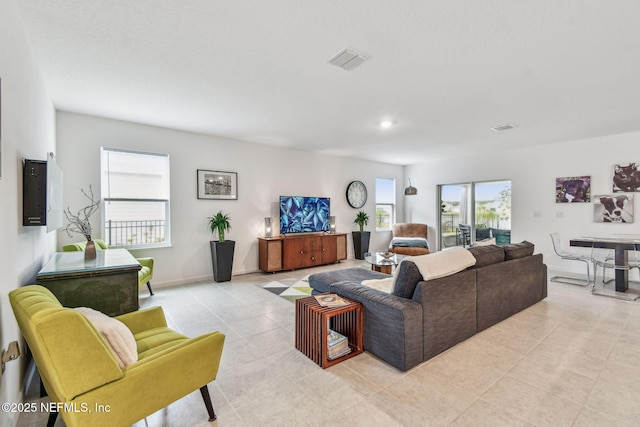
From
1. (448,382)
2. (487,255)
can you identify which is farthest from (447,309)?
(487,255)

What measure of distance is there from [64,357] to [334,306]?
5.55 feet

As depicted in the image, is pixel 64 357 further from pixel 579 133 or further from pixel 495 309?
pixel 579 133

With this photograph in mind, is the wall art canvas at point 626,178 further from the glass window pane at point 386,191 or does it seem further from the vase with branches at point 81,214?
the vase with branches at point 81,214

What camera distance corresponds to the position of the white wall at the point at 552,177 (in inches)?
201

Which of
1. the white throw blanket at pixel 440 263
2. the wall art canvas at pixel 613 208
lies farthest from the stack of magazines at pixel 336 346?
the wall art canvas at pixel 613 208

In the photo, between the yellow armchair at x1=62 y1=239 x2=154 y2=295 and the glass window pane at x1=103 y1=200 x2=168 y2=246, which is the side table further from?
the glass window pane at x1=103 y1=200 x2=168 y2=246

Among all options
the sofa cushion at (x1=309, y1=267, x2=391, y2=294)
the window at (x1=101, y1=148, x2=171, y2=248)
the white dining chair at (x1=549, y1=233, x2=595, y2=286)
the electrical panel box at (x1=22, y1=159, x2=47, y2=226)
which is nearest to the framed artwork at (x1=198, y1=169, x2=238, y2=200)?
the window at (x1=101, y1=148, x2=171, y2=248)

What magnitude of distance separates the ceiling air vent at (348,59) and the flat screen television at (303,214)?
3.56 metres

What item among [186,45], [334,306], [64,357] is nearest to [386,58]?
[186,45]

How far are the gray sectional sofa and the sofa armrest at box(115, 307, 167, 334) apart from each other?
4.88 ft

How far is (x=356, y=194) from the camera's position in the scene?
24.7ft

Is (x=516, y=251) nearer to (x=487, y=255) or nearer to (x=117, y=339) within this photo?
(x=487, y=255)

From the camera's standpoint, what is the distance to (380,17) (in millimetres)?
2041

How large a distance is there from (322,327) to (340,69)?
234 cm
